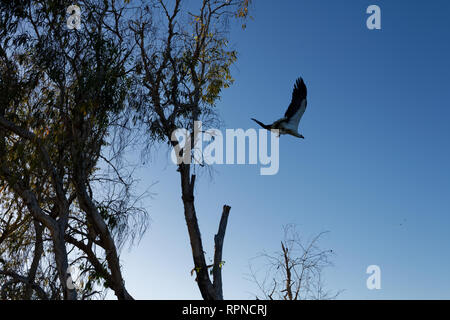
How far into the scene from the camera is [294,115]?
683cm

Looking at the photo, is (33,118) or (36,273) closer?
(33,118)

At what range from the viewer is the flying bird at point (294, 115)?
671 cm

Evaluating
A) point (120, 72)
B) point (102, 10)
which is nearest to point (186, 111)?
point (120, 72)

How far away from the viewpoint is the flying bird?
22.0 feet

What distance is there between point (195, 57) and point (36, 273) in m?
4.40

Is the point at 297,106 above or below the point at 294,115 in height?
above

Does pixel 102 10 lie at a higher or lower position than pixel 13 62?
higher

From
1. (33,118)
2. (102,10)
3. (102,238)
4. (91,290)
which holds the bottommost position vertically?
(91,290)

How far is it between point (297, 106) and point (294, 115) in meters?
0.17

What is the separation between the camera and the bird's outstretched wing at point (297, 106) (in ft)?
22.3

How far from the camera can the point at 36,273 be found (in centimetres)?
761

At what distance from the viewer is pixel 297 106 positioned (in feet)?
22.7
